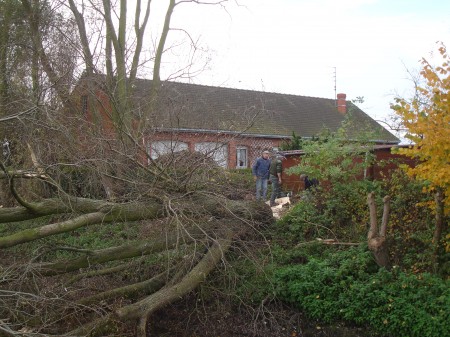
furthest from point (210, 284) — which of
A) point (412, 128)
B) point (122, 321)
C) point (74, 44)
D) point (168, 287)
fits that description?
point (74, 44)

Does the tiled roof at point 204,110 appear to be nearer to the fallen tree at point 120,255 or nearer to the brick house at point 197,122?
the brick house at point 197,122

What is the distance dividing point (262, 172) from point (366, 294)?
615 cm

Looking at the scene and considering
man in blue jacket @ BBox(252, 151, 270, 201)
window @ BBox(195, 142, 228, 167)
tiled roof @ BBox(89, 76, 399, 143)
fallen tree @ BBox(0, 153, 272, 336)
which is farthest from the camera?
man in blue jacket @ BBox(252, 151, 270, 201)

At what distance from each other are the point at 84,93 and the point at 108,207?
18.1ft

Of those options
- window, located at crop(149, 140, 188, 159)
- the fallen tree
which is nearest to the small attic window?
window, located at crop(149, 140, 188, 159)

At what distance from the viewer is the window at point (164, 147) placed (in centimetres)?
922

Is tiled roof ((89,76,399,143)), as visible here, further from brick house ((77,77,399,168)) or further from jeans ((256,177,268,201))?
jeans ((256,177,268,201))

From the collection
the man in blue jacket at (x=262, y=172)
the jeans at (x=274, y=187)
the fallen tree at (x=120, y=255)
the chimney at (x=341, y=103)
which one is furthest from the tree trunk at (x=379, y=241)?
the chimney at (x=341, y=103)

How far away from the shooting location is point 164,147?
9.55 m

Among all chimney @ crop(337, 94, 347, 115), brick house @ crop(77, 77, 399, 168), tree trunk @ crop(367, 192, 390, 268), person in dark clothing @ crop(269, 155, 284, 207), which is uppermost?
chimney @ crop(337, 94, 347, 115)

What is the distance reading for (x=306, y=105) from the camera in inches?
1170

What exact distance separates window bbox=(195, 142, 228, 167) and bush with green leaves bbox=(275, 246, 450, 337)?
2385 millimetres

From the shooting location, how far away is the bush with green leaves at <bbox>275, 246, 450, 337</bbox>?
675cm

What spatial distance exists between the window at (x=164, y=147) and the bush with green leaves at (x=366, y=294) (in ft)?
9.38
